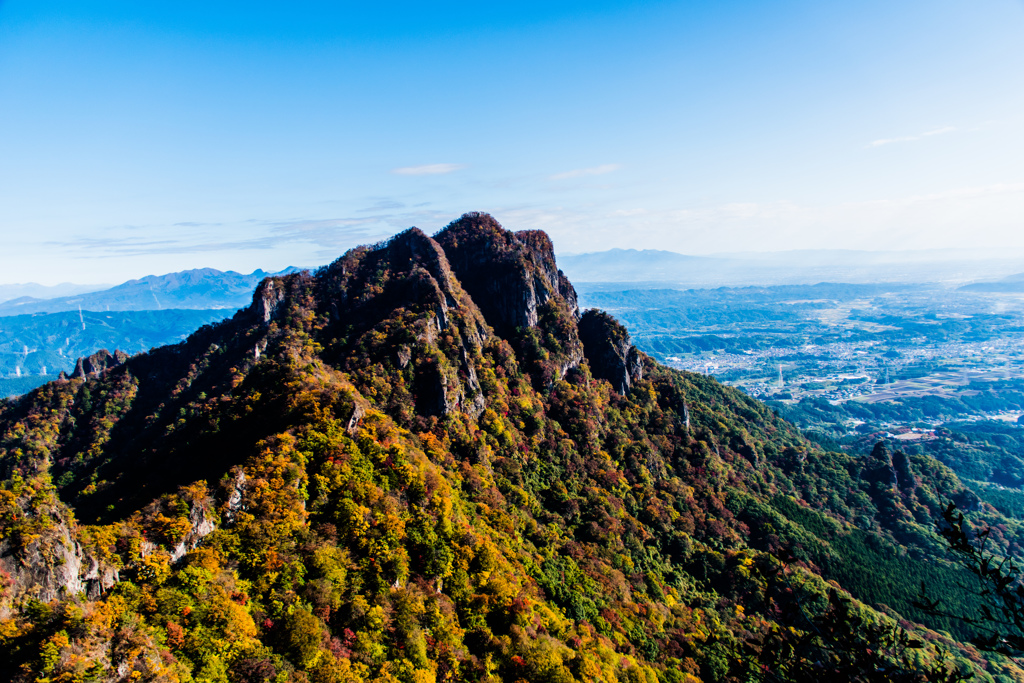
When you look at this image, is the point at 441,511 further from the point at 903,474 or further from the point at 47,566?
the point at 903,474

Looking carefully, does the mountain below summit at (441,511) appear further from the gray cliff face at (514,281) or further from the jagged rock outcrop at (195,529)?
the gray cliff face at (514,281)

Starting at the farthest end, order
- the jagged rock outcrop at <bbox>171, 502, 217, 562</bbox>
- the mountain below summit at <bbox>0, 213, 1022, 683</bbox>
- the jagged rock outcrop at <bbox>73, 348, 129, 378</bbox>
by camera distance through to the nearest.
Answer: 1. the jagged rock outcrop at <bbox>73, 348, 129, 378</bbox>
2. the jagged rock outcrop at <bbox>171, 502, 217, 562</bbox>
3. the mountain below summit at <bbox>0, 213, 1022, 683</bbox>

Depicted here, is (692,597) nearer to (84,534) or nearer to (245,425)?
(245,425)

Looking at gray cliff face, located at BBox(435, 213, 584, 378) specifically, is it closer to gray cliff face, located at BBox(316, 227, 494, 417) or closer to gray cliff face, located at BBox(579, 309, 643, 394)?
→ gray cliff face, located at BBox(579, 309, 643, 394)

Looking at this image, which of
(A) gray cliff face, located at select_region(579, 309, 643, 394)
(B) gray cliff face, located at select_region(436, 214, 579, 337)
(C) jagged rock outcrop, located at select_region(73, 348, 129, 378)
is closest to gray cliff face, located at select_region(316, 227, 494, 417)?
(B) gray cliff face, located at select_region(436, 214, 579, 337)

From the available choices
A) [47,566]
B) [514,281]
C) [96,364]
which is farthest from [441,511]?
[96,364]

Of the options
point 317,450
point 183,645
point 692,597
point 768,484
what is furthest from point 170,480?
point 768,484
